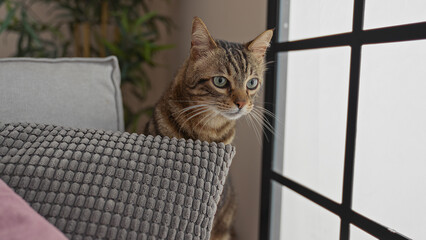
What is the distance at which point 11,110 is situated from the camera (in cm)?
73

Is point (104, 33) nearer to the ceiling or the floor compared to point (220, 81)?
nearer to the ceiling

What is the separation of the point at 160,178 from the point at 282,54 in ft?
2.59

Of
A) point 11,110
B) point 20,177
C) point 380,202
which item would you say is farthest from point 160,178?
point 380,202

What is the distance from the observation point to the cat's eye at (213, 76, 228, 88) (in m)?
0.82

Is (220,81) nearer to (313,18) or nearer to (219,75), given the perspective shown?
(219,75)

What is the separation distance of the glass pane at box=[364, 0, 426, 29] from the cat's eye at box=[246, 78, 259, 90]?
0.31 m

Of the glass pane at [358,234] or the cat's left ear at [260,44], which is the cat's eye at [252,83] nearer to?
the cat's left ear at [260,44]

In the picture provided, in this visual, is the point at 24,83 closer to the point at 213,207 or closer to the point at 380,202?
the point at 213,207

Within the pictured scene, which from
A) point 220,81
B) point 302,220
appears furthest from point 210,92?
point 302,220

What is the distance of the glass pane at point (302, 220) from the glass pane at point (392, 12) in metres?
0.55

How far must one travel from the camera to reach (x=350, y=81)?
0.81 metres

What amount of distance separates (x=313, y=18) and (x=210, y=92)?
457 millimetres

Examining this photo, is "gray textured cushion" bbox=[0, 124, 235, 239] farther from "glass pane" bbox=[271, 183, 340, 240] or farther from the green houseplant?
the green houseplant

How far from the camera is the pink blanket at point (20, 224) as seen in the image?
1.19ft
